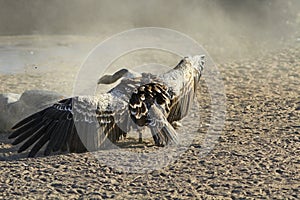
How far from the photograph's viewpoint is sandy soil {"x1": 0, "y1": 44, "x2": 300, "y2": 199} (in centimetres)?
620

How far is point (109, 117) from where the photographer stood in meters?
7.19

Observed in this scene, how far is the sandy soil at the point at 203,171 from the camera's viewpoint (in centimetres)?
620

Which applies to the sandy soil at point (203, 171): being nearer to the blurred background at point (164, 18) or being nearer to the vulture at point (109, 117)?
the vulture at point (109, 117)

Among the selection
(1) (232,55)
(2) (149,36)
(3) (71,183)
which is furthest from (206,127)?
(2) (149,36)

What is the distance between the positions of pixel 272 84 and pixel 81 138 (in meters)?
4.58

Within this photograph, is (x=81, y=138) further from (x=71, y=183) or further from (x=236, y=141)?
(x=236, y=141)

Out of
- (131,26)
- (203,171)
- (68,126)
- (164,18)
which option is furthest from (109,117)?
(164,18)

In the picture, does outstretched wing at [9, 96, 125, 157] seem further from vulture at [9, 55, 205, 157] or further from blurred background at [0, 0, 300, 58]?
blurred background at [0, 0, 300, 58]

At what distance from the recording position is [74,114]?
23.0 feet

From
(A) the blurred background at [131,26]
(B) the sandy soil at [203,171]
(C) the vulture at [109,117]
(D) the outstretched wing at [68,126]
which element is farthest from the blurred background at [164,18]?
(D) the outstretched wing at [68,126]

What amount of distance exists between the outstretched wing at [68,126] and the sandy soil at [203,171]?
19 centimetres

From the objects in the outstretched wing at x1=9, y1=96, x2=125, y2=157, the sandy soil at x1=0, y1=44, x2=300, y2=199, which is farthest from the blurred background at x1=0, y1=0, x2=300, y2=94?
the outstretched wing at x1=9, y1=96, x2=125, y2=157

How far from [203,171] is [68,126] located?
1.55 meters

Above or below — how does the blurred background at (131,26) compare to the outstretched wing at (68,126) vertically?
above
